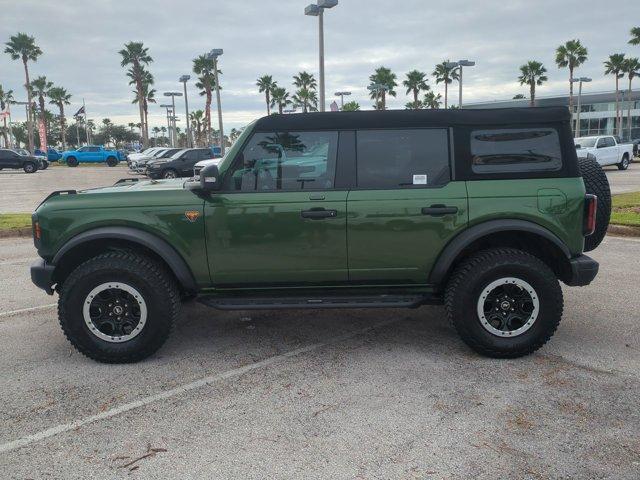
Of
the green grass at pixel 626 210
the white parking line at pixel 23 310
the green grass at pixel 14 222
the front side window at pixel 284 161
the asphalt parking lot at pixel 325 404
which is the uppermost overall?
the front side window at pixel 284 161

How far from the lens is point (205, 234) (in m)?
4.11

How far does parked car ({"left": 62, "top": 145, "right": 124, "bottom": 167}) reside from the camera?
140 ft

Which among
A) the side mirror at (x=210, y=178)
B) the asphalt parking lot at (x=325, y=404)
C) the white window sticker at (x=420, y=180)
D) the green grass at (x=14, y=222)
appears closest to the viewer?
the asphalt parking lot at (x=325, y=404)

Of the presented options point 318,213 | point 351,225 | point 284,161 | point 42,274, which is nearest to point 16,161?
point 42,274

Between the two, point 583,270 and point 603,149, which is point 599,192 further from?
point 603,149

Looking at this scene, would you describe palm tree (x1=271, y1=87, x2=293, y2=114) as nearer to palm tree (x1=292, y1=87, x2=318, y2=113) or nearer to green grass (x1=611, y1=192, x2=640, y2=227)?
Answer: palm tree (x1=292, y1=87, x2=318, y2=113)

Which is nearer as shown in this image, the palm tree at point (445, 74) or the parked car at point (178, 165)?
the parked car at point (178, 165)

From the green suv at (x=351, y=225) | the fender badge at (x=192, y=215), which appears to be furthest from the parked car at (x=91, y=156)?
the fender badge at (x=192, y=215)

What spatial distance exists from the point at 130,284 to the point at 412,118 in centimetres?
252

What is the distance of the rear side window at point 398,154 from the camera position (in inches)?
163

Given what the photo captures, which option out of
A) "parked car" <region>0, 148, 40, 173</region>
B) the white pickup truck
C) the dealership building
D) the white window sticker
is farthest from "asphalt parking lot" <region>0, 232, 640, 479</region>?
the dealership building

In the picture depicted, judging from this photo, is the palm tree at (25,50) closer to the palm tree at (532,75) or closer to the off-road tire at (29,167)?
the off-road tire at (29,167)

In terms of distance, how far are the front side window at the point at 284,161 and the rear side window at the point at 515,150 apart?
113 centimetres

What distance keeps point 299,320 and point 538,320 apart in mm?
2171
